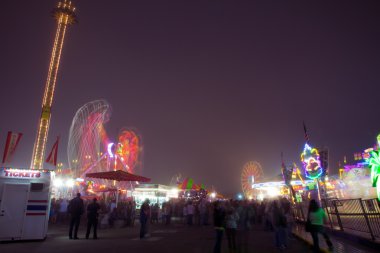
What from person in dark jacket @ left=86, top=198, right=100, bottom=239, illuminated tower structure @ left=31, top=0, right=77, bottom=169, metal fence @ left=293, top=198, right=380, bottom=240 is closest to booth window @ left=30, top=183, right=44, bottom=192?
person in dark jacket @ left=86, top=198, right=100, bottom=239

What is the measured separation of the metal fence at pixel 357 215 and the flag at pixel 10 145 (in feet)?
55.3

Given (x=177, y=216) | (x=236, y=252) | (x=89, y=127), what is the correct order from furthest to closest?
(x=89, y=127) → (x=177, y=216) → (x=236, y=252)

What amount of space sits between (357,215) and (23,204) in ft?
47.5

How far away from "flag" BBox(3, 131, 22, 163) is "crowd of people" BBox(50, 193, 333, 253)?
418cm

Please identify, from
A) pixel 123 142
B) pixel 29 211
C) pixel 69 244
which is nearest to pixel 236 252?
pixel 69 244

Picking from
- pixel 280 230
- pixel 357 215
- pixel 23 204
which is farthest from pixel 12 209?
pixel 357 215

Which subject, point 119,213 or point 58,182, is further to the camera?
point 58,182

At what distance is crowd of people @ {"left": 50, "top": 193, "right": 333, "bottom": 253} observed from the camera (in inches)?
A: 405

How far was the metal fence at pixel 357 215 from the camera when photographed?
1102 centimetres

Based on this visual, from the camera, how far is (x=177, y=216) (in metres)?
30.7

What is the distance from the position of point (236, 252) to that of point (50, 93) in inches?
1893

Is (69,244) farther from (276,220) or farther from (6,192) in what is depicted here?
(276,220)

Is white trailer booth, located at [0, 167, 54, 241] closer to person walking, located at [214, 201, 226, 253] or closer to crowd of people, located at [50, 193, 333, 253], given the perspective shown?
crowd of people, located at [50, 193, 333, 253]

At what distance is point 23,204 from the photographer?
46.4 ft
